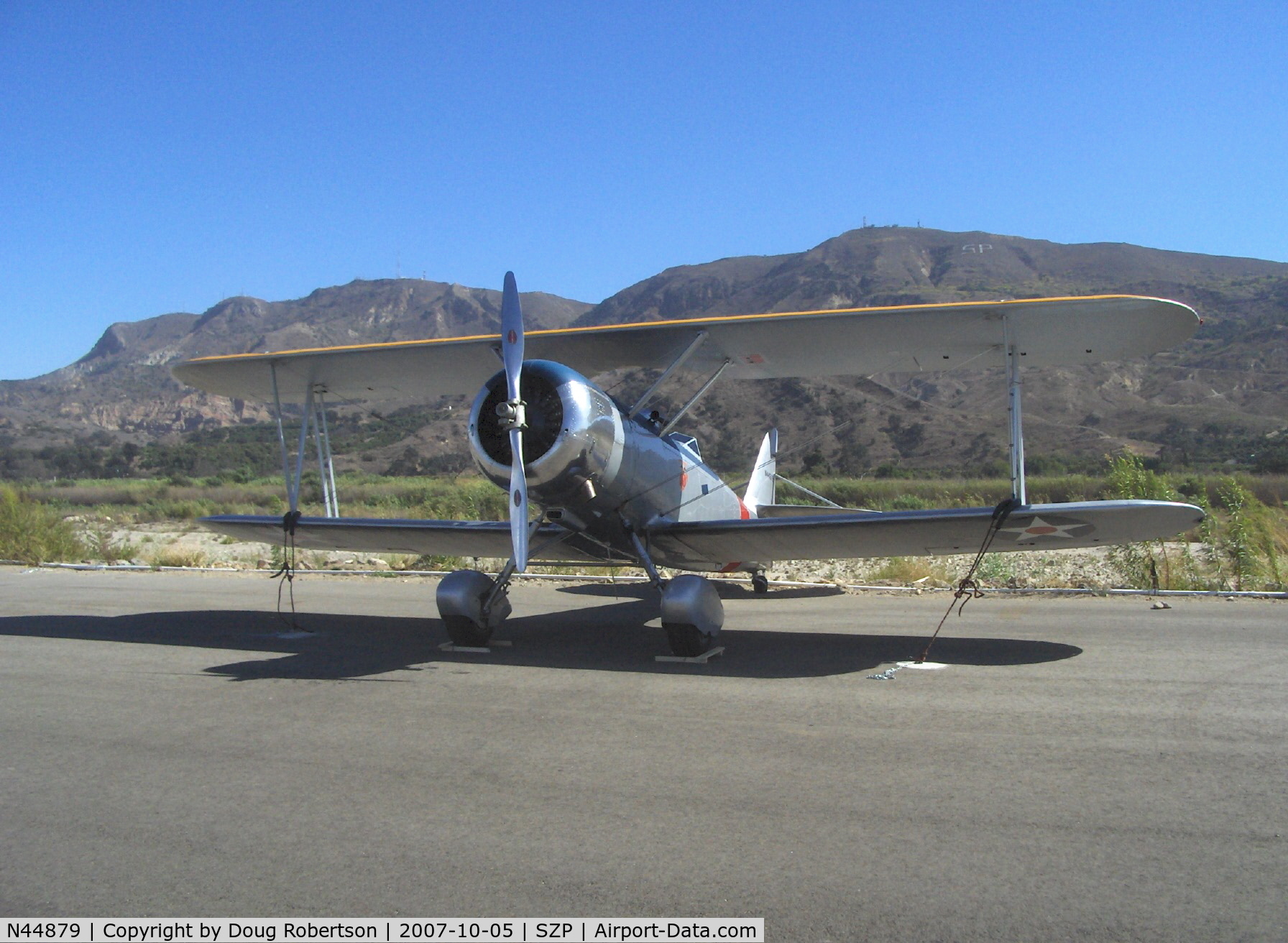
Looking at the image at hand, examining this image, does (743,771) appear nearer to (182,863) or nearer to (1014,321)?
(182,863)

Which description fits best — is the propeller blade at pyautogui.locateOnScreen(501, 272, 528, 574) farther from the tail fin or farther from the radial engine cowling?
the tail fin

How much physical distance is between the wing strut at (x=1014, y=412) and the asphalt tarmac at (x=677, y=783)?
4.72 feet

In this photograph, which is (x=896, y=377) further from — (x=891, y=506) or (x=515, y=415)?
(x=515, y=415)

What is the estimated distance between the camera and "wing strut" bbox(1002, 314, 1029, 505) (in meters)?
7.36

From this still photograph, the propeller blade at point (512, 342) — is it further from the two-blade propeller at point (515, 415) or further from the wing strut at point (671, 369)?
the wing strut at point (671, 369)

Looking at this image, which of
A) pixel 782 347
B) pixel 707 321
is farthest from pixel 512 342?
pixel 782 347

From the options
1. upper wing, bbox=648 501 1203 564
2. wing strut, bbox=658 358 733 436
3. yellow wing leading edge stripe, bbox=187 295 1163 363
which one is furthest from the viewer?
wing strut, bbox=658 358 733 436

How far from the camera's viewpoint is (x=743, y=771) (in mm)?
4457

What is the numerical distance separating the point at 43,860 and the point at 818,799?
324 cm

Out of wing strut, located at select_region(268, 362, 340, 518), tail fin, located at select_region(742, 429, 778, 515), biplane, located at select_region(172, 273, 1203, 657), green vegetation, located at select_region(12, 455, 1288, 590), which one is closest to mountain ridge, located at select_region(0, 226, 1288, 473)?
green vegetation, located at select_region(12, 455, 1288, 590)

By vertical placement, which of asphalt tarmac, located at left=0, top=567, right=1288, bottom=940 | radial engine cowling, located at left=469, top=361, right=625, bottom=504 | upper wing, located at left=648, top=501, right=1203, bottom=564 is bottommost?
asphalt tarmac, located at left=0, top=567, right=1288, bottom=940

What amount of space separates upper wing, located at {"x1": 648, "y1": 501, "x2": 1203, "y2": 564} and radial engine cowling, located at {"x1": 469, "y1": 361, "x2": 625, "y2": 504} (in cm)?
137

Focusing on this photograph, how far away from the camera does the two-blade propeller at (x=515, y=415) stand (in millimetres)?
6824

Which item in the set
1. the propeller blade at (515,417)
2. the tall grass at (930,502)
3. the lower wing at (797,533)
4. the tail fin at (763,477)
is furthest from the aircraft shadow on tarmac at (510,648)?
the tail fin at (763,477)
